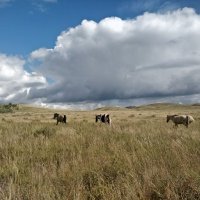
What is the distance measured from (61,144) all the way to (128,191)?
563cm

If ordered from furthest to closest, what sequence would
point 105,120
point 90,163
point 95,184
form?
point 105,120 → point 90,163 → point 95,184

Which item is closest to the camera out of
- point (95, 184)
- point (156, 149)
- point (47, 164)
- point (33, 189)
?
point (33, 189)

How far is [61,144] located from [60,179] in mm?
4321

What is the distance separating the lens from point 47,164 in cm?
830

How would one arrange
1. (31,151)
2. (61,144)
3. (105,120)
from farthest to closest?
(105,120) < (61,144) < (31,151)

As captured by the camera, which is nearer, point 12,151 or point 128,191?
point 128,191

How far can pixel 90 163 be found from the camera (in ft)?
25.1

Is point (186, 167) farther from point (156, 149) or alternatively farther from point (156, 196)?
point (156, 149)

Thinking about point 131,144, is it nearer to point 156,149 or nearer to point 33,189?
point 156,149

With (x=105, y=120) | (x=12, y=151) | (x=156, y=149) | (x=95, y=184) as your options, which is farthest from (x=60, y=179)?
(x=105, y=120)

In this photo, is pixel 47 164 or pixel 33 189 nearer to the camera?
pixel 33 189

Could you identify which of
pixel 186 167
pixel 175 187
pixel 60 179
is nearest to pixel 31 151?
pixel 60 179

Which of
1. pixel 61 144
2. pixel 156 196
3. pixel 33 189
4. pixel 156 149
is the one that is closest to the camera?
pixel 156 196

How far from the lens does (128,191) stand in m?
5.53
